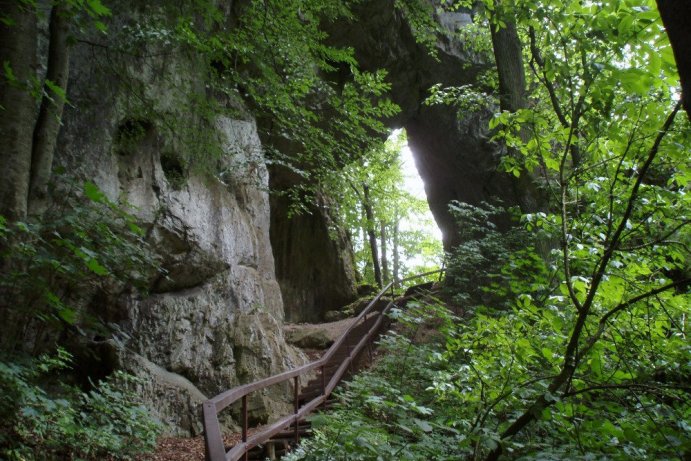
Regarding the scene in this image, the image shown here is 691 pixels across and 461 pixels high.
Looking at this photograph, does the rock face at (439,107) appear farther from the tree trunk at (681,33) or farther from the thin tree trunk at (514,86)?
→ the tree trunk at (681,33)

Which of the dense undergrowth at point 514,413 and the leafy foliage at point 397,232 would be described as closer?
the dense undergrowth at point 514,413

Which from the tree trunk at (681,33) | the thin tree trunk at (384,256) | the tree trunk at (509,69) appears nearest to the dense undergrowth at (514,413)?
the tree trunk at (681,33)

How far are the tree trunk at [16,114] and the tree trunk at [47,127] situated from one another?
0.18 meters

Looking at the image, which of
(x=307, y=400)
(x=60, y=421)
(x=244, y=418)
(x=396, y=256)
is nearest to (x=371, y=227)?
(x=307, y=400)

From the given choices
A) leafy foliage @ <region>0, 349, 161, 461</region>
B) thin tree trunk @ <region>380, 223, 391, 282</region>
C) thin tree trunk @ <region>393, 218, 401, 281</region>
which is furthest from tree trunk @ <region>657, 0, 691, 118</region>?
thin tree trunk @ <region>393, 218, 401, 281</region>

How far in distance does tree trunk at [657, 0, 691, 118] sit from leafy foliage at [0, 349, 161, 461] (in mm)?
3652

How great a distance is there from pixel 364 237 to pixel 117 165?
18.9m

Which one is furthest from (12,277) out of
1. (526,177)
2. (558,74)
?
(526,177)

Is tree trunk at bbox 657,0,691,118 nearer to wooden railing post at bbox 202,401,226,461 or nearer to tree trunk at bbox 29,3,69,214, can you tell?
wooden railing post at bbox 202,401,226,461

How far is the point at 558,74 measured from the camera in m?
2.62

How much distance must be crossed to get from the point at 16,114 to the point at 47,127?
0.38m

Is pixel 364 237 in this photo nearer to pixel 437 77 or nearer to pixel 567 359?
pixel 437 77

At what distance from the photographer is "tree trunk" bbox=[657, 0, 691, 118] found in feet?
3.71

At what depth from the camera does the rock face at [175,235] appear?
19.7ft
